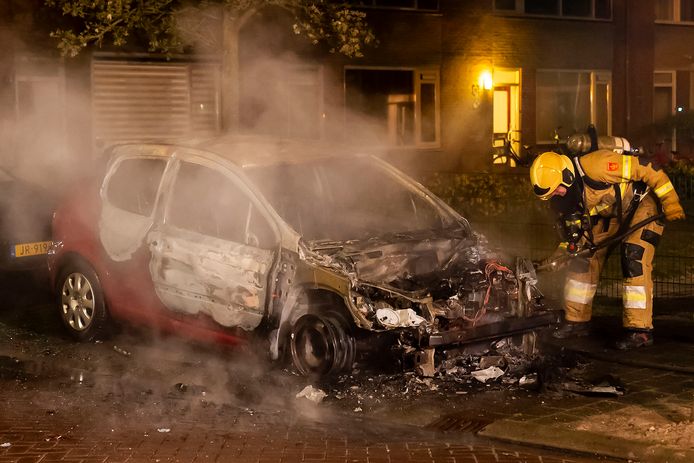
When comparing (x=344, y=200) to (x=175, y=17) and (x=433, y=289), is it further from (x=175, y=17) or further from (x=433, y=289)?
(x=175, y=17)

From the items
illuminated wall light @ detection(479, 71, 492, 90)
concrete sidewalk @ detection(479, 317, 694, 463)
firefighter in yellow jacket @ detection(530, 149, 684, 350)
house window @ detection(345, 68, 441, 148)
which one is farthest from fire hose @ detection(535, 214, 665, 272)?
illuminated wall light @ detection(479, 71, 492, 90)

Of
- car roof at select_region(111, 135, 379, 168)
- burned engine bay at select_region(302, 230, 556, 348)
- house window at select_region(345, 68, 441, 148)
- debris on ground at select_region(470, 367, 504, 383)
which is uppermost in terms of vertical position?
house window at select_region(345, 68, 441, 148)

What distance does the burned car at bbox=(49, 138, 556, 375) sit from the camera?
286 inches

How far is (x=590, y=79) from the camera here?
2461 centimetres

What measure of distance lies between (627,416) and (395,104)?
15.3 metres

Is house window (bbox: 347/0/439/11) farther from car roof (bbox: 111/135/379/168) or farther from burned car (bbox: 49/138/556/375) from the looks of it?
burned car (bbox: 49/138/556/375)

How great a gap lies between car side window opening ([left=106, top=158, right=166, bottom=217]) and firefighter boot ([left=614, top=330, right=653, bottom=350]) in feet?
12.5

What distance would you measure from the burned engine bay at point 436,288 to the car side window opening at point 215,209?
529 mm

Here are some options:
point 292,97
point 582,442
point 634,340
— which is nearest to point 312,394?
point 582,442

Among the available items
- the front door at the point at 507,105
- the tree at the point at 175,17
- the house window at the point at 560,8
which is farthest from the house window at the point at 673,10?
the tree at the point at 175,17

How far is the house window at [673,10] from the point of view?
2666 cm

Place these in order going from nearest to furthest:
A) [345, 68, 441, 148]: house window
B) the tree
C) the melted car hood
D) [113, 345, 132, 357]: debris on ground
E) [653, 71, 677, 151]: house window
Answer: the melted car hood
[113, 345, 132, 357]: debris on ground
the tree
[345, 68, 441, 148]: house window
[653, 71, 677, 151]: house window

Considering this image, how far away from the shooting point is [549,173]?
27.4 feet

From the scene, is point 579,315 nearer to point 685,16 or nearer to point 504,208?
point 504,208
